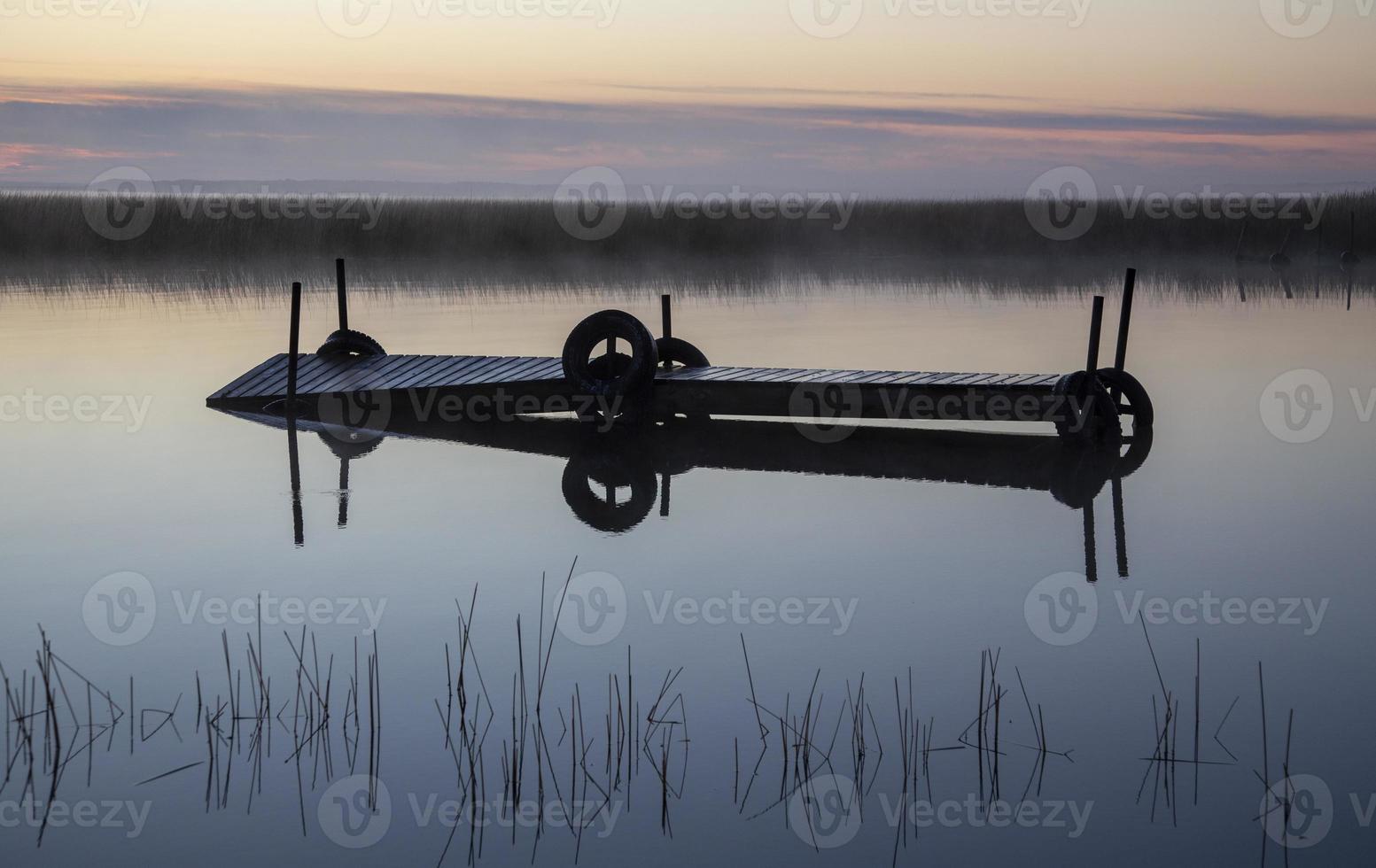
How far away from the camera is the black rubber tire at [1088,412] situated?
11.1m

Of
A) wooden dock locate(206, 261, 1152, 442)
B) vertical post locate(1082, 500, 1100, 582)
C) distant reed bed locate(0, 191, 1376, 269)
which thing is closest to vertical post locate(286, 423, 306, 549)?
wooden dock locate(206, 261, 1152, 442)

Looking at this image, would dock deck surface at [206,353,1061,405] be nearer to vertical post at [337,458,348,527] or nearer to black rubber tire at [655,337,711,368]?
black rubber tire at [655,337,711,368]

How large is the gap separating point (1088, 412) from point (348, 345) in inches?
296

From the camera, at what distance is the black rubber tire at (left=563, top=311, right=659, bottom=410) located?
489 inches

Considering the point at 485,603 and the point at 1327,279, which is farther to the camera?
the point at 1327,279

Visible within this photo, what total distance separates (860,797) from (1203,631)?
2.53 meters

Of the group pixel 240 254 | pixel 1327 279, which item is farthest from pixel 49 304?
pixel 1327 279

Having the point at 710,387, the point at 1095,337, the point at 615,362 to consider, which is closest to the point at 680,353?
the point at 615,362

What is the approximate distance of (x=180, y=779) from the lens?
4.94 m

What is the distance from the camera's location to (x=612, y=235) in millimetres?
39000

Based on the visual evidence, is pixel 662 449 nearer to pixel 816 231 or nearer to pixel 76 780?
pixel 76 780

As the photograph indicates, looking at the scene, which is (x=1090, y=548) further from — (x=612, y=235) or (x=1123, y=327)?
(x=612, y=235)

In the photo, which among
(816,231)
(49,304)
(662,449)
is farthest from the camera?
(816,231)

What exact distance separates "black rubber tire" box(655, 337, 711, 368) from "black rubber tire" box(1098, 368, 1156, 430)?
3740 millimetres
